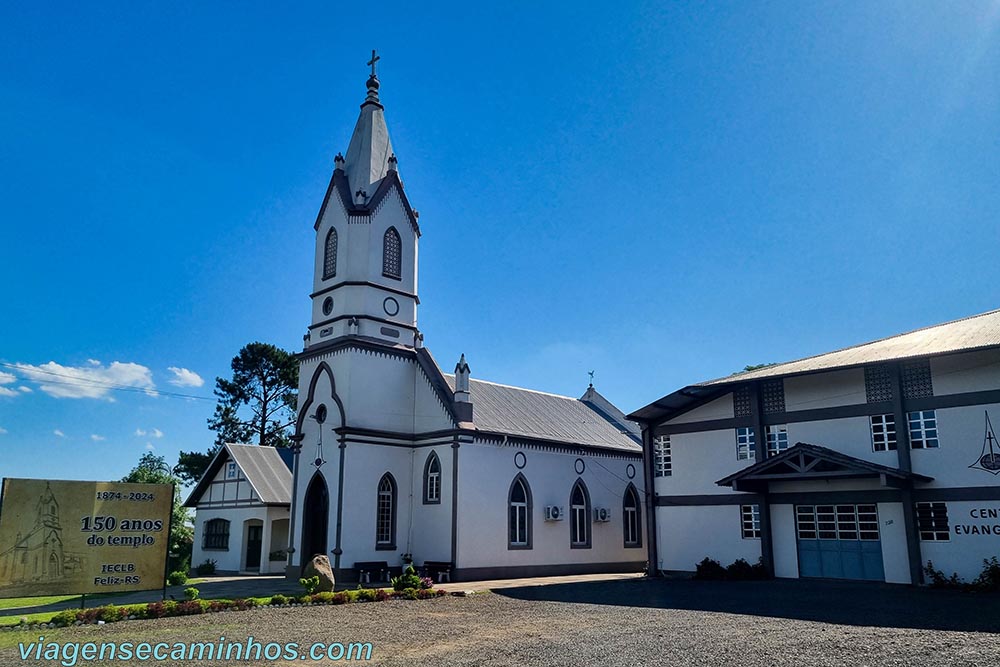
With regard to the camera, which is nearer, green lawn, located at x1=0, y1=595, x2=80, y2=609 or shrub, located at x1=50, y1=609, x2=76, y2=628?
shrub, located at x1=50, y1=609, x2=76, y2=628

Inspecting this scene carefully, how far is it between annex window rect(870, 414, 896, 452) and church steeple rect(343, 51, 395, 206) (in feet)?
59.5

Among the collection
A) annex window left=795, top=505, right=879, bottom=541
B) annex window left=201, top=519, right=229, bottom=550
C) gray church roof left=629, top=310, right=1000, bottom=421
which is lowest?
annex window left=201, top=519, right=229, bottom=550

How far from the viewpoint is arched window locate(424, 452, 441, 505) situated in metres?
26.0

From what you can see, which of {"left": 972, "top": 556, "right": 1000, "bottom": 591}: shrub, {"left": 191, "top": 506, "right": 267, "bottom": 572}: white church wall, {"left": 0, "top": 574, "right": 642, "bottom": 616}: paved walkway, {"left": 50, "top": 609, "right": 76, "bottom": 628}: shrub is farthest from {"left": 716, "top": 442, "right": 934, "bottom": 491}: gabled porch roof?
{"left": 191, "top": 506, "right": 267, "bottom": 572}: white church wall

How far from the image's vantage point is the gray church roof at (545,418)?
1115 inches

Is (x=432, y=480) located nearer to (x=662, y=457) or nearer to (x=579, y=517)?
(x=579, y=517)

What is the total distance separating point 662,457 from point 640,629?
1417 cm

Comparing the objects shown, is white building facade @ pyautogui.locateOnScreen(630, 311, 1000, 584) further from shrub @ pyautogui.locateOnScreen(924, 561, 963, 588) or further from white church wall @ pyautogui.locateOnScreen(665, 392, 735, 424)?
shrub @ pyautogui.locateOnScreen(924, 561, 963, 588)

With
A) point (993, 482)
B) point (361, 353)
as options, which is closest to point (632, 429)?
point (361, 353)

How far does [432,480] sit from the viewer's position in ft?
86.3

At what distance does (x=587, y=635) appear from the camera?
40.9 feet

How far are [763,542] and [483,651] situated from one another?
14840 millimetres

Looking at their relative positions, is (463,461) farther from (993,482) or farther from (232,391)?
(232,391)

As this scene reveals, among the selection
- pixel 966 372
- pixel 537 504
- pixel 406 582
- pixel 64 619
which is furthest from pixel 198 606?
pixel 966 372
